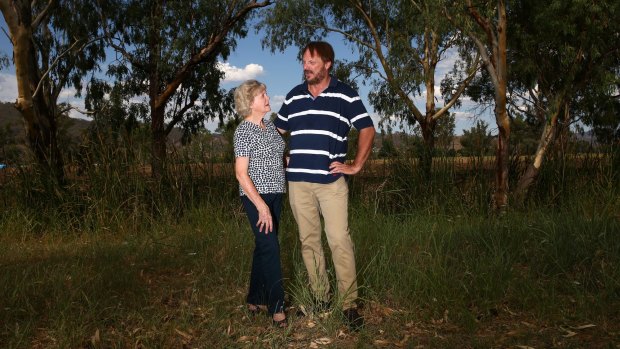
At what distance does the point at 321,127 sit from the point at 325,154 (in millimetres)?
182

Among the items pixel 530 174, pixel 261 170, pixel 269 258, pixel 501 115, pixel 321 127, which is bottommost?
pixel 269 258

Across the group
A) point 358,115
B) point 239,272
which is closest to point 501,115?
point 239,272

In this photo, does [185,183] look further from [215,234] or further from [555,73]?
[555,73]

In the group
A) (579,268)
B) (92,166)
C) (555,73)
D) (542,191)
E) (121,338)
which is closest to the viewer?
(121,338)

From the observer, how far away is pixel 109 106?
25781 mm

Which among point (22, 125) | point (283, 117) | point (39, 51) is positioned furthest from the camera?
point (39, 51)

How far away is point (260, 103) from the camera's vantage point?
407 cm

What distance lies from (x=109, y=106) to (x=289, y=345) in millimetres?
23302

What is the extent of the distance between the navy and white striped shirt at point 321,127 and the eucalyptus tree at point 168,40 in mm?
15964

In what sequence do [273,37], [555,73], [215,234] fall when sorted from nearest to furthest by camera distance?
1. [215,234]
2. [555,73]
3. [273,37]

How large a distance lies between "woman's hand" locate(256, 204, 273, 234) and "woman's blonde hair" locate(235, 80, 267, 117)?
64 centimetres

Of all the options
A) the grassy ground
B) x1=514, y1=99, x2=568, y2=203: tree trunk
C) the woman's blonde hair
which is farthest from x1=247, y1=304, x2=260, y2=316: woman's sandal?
x1=514, y1=99, x2=568, y2=203: tree trunk

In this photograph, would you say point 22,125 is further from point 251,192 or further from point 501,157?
point 251,192

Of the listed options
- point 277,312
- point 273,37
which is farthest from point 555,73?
point 277,312
